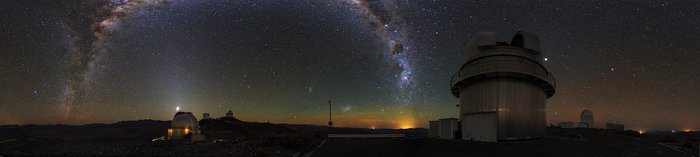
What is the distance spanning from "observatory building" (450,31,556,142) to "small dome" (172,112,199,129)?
4274cm

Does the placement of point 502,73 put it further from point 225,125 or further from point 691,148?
point 225,125

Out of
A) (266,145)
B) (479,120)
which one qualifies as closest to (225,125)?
(266,145)

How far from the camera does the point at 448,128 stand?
86.7 feet

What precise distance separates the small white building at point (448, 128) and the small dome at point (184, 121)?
40336mm

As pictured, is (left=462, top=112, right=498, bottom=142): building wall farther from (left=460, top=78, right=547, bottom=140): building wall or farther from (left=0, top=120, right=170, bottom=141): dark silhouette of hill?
(left=0, top=120, right=170, bottom=141): dark silhouette of hill

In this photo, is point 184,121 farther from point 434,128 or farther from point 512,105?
point 512,105

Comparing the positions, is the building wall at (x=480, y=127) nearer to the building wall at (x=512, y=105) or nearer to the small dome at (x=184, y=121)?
the building wall at (x=512, y=105)

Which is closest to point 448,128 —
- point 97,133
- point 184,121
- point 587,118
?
point 587,118

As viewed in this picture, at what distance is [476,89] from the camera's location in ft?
82.0

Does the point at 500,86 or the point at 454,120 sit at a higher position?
the point at 500,86

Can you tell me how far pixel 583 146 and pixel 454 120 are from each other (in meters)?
10.1

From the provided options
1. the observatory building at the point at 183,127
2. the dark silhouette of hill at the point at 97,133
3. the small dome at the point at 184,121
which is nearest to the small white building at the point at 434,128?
the observatory building at the point at 183,127

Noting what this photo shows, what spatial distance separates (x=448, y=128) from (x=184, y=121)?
41391mm

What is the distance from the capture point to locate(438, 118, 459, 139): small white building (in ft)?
85.2
